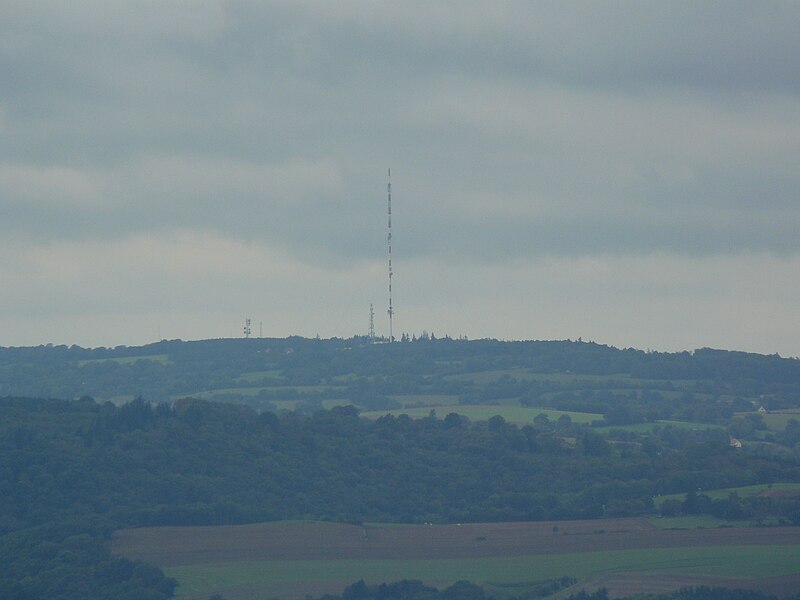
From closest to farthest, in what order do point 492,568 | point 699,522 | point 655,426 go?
point 492,568
point 699,522
point 655,426

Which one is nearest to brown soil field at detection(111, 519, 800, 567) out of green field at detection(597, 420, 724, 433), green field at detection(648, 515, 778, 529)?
green field at detection(648, 515, 778, 529)

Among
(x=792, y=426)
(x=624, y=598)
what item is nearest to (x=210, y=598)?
(x=624, y=598)

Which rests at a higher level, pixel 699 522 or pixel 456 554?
pixel 699 522

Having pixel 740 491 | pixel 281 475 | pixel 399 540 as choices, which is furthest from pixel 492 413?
pixel 399 540

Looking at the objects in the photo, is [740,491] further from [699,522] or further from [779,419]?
[779,419]

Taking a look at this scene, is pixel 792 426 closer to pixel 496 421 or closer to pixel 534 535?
pixel 496 421

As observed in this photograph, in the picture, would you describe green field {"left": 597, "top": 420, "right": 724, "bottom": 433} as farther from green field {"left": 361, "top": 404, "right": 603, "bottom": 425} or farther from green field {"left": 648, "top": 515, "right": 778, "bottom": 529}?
green field {"left": 648, "top": 515, "right": 778, "bottom": 529}

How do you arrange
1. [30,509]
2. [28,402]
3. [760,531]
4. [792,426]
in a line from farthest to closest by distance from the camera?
[792,426] < [28,402] < [30,509] < [760,531]
